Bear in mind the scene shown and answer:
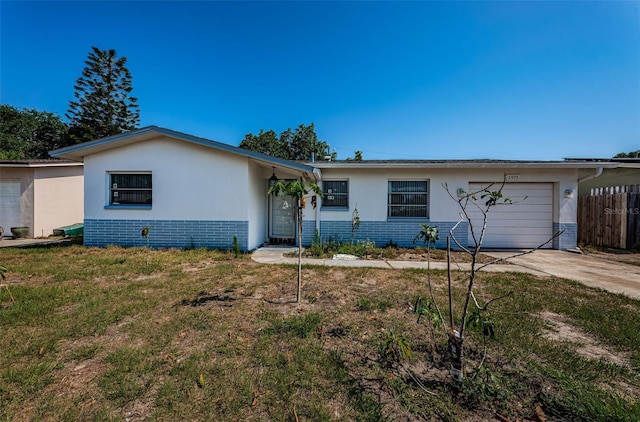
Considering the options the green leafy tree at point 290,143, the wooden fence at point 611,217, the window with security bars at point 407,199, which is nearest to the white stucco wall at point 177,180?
the window with security bars at point 407,199

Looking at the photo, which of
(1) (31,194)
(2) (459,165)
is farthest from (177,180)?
(2) (459,165)

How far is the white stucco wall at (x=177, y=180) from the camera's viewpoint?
7.68 m

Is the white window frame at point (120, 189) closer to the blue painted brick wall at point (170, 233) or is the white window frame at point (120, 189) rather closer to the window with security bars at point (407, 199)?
the blue painted brick wall at point (170, 233)

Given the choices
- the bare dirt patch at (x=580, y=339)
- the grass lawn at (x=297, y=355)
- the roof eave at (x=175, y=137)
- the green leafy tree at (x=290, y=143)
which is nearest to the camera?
the grass lawn at (x=297, y=355)

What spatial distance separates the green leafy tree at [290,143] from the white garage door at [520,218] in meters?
28.5

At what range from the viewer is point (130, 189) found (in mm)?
8047

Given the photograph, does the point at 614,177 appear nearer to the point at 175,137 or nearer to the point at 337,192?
the point at 337,192

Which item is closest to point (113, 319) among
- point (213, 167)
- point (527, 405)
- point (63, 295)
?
point (63, 295)

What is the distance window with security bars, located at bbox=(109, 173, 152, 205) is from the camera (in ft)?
26.2

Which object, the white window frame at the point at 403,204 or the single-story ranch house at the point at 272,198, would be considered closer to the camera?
the single-story ranch house at the point at 272,198

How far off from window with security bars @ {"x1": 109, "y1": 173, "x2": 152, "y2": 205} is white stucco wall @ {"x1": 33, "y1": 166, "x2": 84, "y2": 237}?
20.5ft

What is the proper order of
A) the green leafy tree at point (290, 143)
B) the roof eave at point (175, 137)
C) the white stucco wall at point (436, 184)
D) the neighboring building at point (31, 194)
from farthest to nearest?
the green leafy tree at point (290, 143), the neighboring building at point (31, 194), the white stucco wall at point (436, 184), the roof eave at point (175, 137)

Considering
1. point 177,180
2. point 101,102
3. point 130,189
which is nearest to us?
point 177,180

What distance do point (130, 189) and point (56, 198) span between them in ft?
22.9
